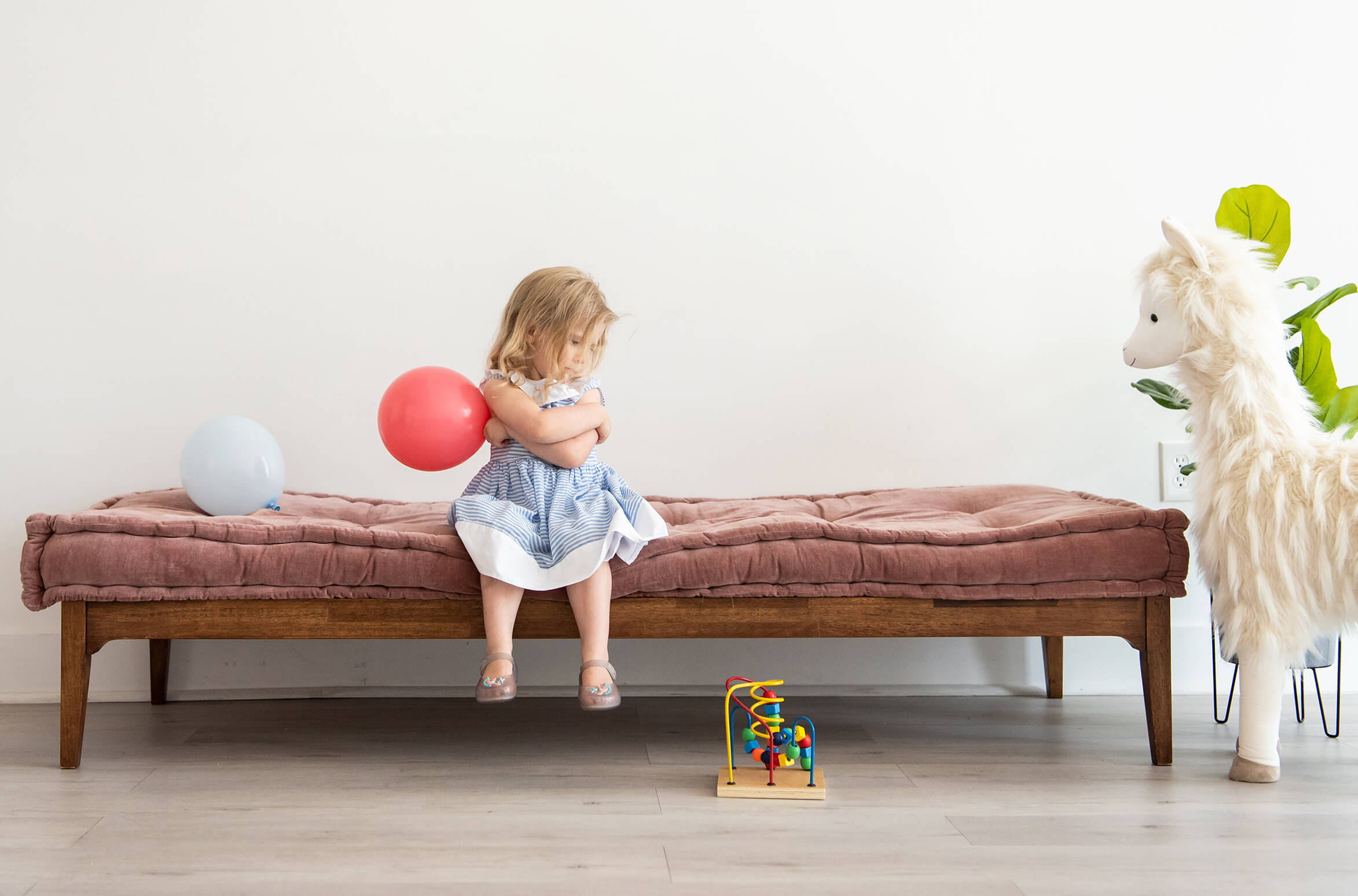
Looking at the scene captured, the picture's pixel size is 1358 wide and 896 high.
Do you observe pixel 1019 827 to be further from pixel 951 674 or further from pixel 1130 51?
pixel 1130 51

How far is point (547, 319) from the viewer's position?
5.45 ft

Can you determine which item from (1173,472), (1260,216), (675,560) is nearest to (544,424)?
(675,560)

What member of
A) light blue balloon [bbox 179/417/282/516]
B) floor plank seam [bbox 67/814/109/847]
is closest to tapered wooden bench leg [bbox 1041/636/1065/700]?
light blue balloon [bbox 179/417/282/516]

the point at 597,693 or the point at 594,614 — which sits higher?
the point at 594,614

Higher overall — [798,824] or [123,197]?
[123,197]

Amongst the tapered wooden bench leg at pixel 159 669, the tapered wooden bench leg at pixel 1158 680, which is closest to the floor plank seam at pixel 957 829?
the tapered wooden bench leg at pixel 1158 680

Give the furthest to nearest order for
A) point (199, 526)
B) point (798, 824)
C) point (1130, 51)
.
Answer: point (1130, 51) → point (199, 526) → point (798, 824)

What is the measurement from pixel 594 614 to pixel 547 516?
0.68 feet

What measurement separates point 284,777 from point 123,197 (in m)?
1.42

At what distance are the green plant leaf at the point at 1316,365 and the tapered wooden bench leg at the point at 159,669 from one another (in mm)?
2354

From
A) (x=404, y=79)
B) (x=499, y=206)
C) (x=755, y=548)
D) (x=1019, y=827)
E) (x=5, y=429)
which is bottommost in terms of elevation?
(x=1019, y=827)

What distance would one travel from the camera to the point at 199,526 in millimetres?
1535

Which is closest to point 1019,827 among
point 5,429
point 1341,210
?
point 1341,210

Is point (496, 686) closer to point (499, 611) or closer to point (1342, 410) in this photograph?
point (499, 611)
